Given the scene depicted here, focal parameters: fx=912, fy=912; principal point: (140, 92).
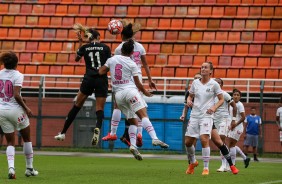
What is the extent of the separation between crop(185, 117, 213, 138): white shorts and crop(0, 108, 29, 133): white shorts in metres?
3.53

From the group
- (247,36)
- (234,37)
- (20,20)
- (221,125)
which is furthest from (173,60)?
(221,125)

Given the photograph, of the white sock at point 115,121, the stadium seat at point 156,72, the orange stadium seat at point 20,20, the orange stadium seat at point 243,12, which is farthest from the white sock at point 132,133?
the orange stadium seat at point 20,20

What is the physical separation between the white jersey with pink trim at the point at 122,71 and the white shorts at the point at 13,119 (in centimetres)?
243

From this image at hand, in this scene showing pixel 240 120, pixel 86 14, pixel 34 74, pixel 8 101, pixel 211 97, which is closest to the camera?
pixel 8 101

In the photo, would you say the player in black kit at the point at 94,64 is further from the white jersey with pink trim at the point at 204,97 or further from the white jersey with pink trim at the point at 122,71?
the white jersey with pink trim at the point at 204,97

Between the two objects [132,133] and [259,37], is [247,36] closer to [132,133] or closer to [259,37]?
[259,37]

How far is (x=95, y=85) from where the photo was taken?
1867cm

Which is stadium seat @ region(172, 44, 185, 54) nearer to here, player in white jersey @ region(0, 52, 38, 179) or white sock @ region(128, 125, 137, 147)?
white sock @ region(128, 125, 137, 147)

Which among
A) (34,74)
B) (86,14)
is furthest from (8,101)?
(86,14)

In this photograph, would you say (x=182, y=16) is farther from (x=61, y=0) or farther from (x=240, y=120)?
(x=240, y=120)

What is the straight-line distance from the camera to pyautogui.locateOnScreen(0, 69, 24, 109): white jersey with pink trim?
15.2 m

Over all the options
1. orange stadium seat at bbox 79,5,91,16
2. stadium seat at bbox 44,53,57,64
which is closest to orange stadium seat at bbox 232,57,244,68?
orange stadium seat at bbox 79,5,91,16

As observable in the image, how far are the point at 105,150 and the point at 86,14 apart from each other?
6962 mm

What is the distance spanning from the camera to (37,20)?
36375 mm
